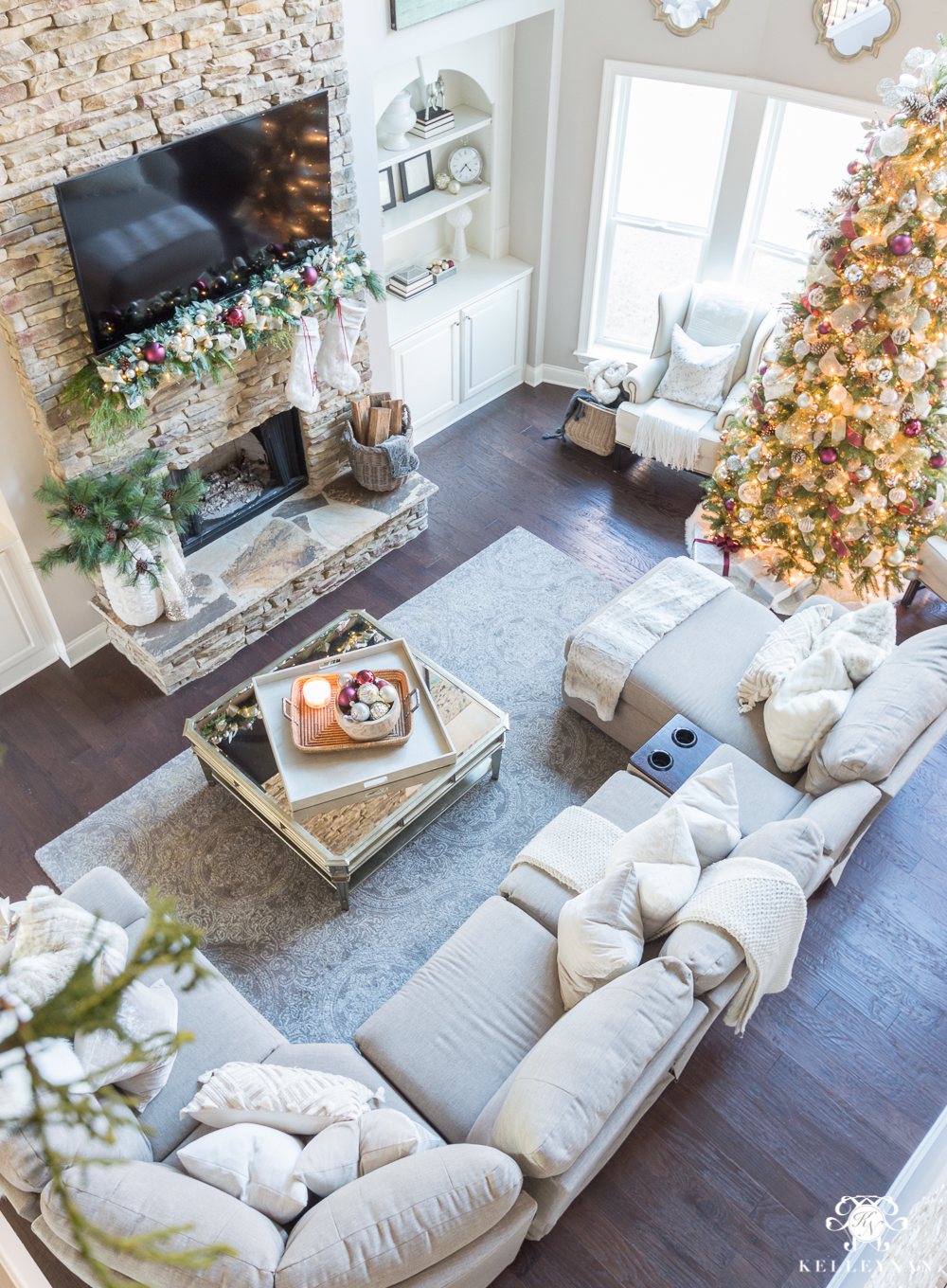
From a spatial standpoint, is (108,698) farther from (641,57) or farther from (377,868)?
(641,57)

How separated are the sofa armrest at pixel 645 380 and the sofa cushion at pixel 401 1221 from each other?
3853mm

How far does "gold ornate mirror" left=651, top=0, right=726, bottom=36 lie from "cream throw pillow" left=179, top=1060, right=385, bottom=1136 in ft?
15.3

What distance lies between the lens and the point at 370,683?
3.40 meters

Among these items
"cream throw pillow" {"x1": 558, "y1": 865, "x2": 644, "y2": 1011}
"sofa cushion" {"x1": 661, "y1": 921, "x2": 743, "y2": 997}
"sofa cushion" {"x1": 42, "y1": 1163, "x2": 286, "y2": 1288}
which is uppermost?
"sofa cushion" {"x1": 42, "y1": 1163, "x2": 286, "y2": 1288}

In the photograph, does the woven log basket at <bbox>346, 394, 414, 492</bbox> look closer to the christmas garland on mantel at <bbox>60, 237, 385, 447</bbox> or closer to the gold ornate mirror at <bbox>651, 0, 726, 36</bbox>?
Answer: the christmas garland on mantel at <bbox>60, 237, 385, 447</bbox>

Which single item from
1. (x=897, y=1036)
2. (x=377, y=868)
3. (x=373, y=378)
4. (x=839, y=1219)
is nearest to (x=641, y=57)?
(x=373, y=378)

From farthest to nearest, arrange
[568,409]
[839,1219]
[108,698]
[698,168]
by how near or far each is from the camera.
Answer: [568,409], [698,168], [108,698], [839,1219]

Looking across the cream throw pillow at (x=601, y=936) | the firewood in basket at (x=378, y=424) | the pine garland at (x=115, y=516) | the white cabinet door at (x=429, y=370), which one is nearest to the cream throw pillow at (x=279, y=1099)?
the cream throw pillow at (x=601, y=936)

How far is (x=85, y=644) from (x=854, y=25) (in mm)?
4269

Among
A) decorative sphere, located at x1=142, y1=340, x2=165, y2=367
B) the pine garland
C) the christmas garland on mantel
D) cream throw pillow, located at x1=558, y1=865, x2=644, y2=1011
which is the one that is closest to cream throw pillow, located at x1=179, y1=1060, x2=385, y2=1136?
cream throw pillow, located at x1=558, y1=865, x2=644, y2=1011

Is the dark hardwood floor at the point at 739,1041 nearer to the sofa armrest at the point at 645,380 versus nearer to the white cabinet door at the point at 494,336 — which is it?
the sofa armrest at the point at 645,380

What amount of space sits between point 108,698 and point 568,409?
114 inches

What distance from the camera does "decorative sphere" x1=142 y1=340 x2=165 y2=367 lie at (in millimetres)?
3480

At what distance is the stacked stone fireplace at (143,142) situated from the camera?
9.74 feet
